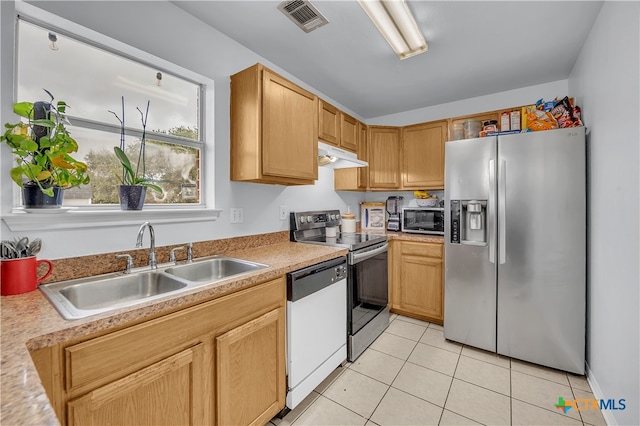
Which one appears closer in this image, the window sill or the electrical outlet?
the window sill

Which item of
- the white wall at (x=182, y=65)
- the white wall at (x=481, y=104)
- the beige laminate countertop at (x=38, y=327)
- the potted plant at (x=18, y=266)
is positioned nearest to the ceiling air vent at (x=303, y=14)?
the white wall at (x=182, y=65)

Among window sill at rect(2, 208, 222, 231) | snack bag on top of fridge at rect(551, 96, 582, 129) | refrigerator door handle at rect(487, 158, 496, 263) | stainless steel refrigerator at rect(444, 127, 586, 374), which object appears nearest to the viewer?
window sill at rect(2, 208, 222, 231)

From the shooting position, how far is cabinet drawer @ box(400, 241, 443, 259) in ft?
9.02

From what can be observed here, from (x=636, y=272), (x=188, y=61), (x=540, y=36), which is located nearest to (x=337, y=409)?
(x=636, y=272)

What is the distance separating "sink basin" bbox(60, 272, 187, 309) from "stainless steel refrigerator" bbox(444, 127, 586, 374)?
222cm

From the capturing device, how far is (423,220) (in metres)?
3.12

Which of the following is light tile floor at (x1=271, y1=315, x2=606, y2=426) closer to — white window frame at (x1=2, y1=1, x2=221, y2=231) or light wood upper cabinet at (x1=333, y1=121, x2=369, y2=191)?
white window frame at (x1=2, y1=1, x2=221, y2=231)

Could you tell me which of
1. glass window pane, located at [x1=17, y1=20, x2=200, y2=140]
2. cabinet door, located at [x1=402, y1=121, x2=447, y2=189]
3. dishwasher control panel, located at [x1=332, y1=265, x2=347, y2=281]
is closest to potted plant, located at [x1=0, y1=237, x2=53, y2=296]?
glass window pane, located at [x1=17, y1=20, x2=200, y2=140]

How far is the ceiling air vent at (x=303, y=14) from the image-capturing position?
65.6 inches

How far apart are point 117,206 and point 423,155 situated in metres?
2.91

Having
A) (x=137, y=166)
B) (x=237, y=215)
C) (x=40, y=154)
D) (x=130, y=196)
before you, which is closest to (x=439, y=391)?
(x=237, y=215)

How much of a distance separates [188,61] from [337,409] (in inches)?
94.0

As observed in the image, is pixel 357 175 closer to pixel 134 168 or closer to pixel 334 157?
pixel 334 157

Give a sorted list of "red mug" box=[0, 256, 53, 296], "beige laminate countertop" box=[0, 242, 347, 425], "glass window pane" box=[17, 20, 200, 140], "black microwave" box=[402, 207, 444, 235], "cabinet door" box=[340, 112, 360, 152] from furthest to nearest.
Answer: "black microwave" box=[402, 207, 444, 235] → "cabinet door" box=[340, 112, 360, 152] → "glass window pane" box=[17, 20, 200, 140] → "red mug" box=[0, 256, 53, 296] → "beige laminate countertop" box=[0, 242, 347, 425]
